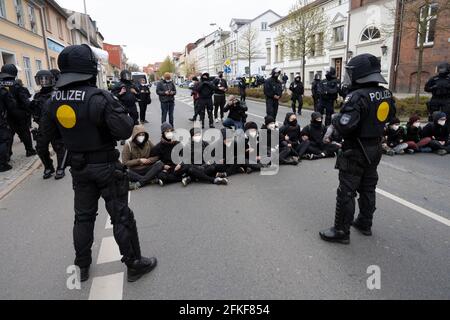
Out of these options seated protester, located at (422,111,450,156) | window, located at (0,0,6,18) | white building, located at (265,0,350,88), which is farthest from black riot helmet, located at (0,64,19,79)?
white building, located at (265,0,350,88)

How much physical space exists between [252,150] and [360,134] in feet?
11.4

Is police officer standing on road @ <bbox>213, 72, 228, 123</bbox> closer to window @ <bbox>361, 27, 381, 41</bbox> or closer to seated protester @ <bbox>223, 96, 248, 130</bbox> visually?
seated protester @ <bbox>223, 96, 248, 130</bbox>

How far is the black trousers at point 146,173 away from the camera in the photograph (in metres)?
5.91

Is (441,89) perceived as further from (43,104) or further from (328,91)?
(43,104)

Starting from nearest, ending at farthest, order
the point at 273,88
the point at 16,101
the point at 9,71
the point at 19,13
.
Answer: the point at 9,71, the point at 16,101, the point at 273,88, the point at 19,13

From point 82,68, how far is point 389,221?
3.85 metres

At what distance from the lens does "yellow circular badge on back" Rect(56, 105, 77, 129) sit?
2693 millimetres

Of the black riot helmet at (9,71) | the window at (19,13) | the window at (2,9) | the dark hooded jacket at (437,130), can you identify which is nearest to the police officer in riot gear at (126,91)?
the black riot helmet at (9,71)

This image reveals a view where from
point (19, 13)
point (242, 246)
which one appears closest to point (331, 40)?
point (19, 13)

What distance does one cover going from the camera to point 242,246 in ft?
11.9

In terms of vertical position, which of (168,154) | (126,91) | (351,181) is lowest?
(168,154)

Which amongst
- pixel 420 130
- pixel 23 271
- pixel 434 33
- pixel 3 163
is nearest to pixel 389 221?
pixel 23 271

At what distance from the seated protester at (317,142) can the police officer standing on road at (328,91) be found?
9.95 ft

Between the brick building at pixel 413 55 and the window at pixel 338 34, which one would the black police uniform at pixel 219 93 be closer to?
the brick building at pixel 413 55
